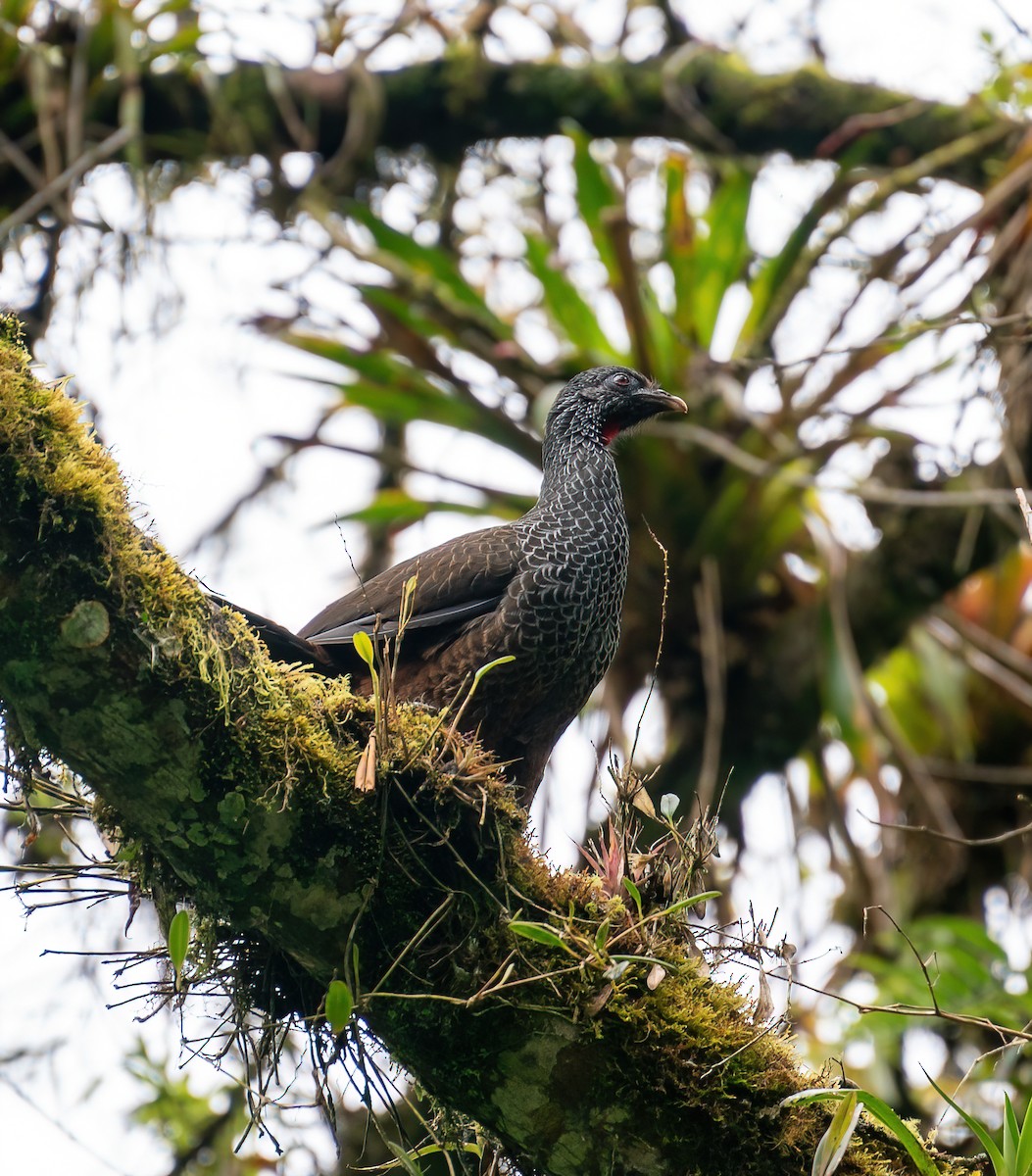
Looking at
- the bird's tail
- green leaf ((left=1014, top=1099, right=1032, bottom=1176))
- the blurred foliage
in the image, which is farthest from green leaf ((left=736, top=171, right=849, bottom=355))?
green leaf ((left=1014, top=1099, right=1032, bottom=1176))

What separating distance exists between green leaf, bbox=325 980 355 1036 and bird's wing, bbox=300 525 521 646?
1303 mm

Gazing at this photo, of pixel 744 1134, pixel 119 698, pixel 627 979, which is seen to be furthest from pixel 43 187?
pixel 744 1134

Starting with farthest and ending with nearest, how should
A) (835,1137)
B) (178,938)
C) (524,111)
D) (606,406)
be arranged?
(524,111) → (606,406) → (178,938) → (835,1137)

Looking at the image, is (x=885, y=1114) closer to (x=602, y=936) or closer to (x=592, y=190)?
(x=602, y=936)

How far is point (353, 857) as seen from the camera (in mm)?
2570

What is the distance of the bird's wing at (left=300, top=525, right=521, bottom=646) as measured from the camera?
3629 millimetres

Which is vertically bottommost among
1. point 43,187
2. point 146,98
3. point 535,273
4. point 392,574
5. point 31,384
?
point 392,574

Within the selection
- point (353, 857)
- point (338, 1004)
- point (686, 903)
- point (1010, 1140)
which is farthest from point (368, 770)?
point (1010, 1140)

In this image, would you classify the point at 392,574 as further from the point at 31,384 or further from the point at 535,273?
the point at 535,273

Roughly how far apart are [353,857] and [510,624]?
1.07m

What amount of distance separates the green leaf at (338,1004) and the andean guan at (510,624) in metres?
0.95

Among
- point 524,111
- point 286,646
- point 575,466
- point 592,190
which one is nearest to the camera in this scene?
point 286,646

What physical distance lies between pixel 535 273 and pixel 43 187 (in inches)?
84.2

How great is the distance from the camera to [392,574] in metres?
4.04
